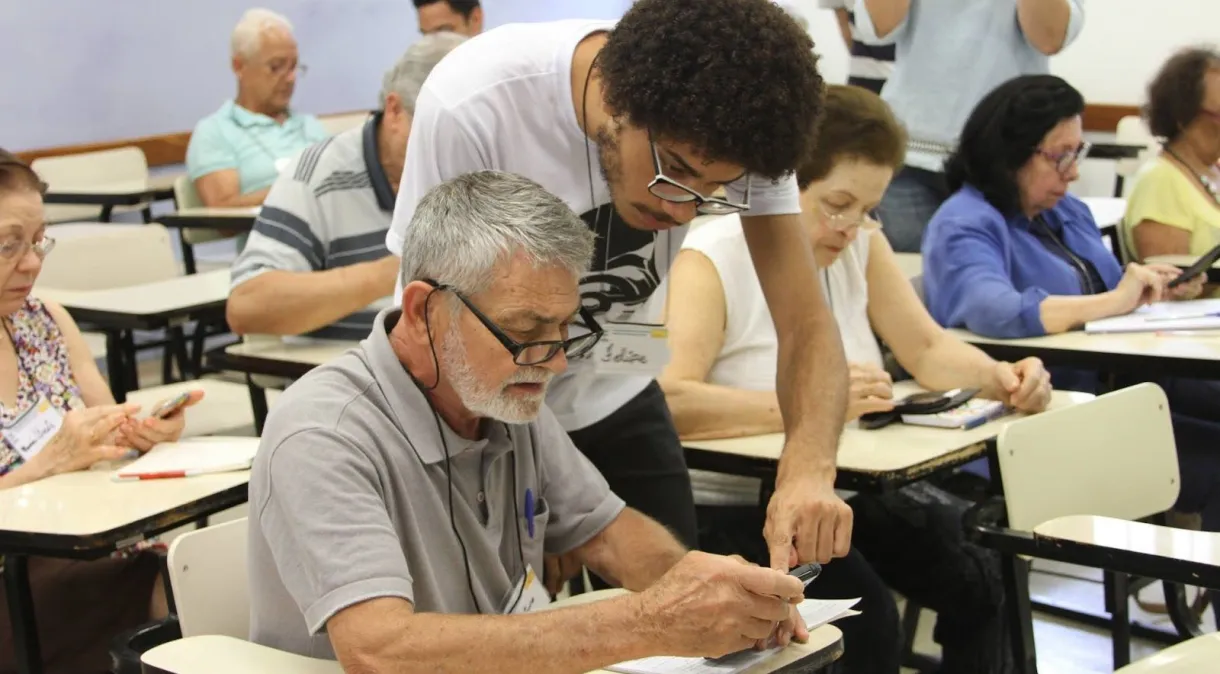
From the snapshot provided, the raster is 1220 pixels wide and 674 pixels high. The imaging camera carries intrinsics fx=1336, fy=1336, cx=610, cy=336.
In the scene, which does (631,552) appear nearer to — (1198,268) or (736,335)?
(736,335)

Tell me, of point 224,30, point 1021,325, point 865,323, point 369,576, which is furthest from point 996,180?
point 224,30

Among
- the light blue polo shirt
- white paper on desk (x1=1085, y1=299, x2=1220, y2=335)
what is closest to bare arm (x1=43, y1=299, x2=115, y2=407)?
white paper on desk (x1=1085, y1=299, x2=1220, y2=335)

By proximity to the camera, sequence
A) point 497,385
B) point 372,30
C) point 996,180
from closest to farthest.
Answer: point 497,385, point 996,180, point 372,30

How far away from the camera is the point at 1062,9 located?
12.8 feet

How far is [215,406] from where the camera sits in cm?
358

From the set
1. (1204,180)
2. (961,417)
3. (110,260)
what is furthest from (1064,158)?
(110,260)

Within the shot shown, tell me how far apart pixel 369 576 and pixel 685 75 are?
0.65 m

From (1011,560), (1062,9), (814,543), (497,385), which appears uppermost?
(1062,9)

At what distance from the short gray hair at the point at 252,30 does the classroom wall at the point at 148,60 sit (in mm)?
751

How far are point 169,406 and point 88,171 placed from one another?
3.91 m

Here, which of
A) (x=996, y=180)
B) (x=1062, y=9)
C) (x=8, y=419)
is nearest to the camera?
(x=8, y=419)

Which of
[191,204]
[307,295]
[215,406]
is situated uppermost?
[307,295]

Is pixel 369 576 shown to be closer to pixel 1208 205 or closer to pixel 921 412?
pixel 921 412

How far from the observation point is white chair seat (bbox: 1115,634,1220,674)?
1920mm
